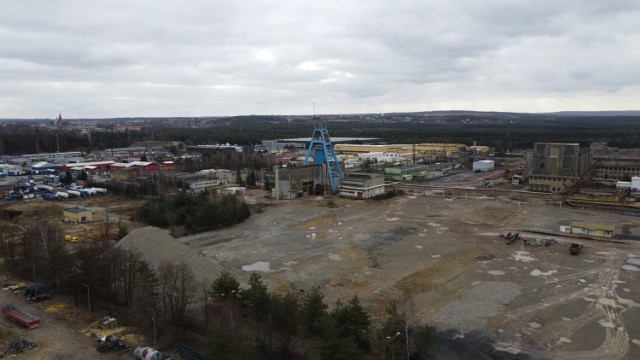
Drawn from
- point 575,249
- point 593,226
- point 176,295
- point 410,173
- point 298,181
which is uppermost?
point 298,181

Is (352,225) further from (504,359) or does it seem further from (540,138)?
(540,138)

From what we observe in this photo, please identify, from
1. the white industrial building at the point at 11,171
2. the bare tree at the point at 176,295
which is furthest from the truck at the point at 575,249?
the white industrial building at the point at 11,171

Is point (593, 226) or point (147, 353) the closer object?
point (147, 353)

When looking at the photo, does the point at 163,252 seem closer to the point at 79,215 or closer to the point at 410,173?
the point at 79,215

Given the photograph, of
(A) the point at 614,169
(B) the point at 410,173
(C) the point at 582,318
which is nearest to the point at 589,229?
(C) the point at 582,318

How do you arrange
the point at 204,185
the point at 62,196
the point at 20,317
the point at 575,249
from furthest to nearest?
the point at 204,185 → the point at 62,196 → the point at 575,249 → the point at 20,317

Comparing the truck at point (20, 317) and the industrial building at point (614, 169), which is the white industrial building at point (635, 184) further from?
the truck at point (20, 317)
